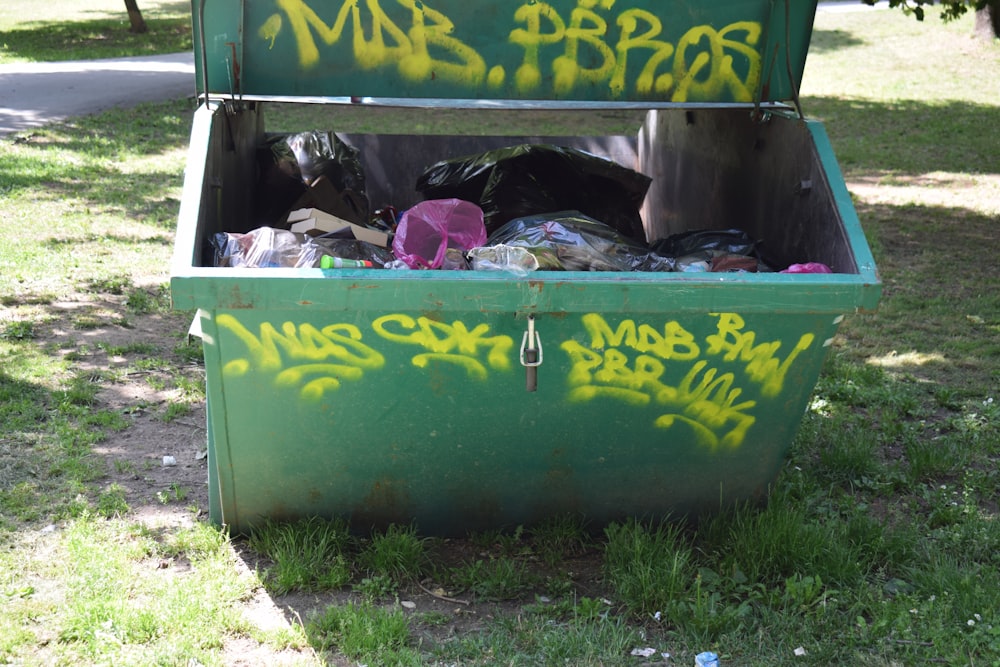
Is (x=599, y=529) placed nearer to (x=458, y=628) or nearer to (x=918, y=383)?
(x=458, y=628)

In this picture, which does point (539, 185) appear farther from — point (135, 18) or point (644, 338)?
point (135, 18)

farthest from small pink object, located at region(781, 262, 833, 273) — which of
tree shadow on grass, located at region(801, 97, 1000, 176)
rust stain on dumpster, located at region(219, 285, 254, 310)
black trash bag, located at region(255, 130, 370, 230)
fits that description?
tree shadow on grass, located at region(801, 97, 1000, 176)

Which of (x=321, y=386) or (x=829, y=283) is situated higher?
(x=829, y=283)

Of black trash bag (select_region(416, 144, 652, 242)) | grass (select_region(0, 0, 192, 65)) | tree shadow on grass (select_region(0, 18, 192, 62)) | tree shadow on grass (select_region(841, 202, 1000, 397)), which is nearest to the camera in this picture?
black trash bag (select_region(416, 144, 652, 242))

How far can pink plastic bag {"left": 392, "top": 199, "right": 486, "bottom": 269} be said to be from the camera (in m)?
3.18

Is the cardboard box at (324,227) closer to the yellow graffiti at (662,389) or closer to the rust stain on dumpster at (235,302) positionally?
the rust stain on dumpster at (235,302)

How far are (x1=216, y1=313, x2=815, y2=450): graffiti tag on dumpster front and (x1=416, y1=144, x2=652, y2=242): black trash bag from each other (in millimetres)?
1254

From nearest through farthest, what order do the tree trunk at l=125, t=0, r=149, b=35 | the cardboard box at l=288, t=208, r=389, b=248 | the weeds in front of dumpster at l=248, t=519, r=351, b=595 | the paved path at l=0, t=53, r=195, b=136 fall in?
1. the weeds in front of dumpster at l=248, t=519, r=351, b=595
2. the cardboard box at l=288, t=208, r=389, b=248
3. the paved path at l=0, t=53, r=195, b=136
4. the tree trunk at l=125, t=0, r=149, b=35

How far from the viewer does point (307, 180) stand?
4.03m

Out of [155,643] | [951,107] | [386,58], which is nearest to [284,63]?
[386,58]

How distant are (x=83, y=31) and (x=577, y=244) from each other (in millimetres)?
15774

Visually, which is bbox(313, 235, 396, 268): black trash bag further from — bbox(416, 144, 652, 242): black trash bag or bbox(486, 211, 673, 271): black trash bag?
bbox(416, 144, 652, 242): black trash bag

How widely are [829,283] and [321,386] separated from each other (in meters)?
1.32

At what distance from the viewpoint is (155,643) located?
253 centimetres
